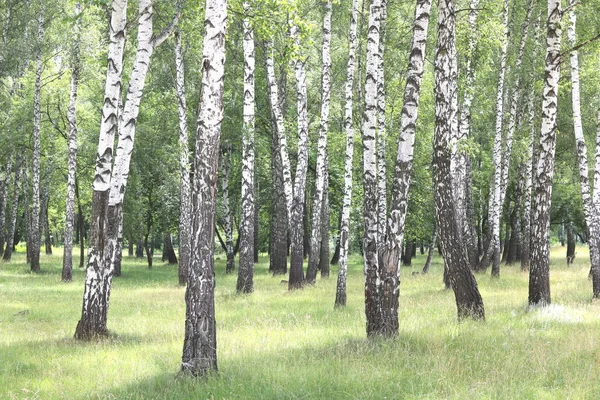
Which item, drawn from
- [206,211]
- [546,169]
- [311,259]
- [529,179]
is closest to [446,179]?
[546,169]

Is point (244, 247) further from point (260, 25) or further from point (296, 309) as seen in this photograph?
point (260, 25)

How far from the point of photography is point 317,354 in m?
8.02

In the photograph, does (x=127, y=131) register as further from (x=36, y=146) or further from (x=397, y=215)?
(x=36, y=146)

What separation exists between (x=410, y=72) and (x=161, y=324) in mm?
6909

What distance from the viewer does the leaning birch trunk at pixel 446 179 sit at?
415 inches

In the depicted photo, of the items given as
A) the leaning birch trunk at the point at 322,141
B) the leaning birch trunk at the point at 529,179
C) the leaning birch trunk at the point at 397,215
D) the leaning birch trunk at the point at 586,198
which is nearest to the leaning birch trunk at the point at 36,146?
the leaning birch trunk at the point at 322,141

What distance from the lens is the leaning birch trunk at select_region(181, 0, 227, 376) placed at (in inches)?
268

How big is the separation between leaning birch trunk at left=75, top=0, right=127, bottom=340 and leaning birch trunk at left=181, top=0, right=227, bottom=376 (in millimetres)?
3724

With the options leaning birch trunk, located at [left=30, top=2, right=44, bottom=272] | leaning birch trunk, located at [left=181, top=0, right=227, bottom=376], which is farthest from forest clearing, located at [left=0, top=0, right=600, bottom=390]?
leaning birch trunk, located at [left=30, top=2, right=44, bottom=272]

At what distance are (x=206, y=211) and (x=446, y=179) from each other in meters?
5.27

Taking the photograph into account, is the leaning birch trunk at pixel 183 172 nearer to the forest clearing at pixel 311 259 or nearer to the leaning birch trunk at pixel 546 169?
the forest clearing at pixel 311 259

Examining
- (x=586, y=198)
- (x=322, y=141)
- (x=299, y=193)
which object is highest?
(x=322, y=141)

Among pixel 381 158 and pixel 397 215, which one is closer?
pixel 397 215

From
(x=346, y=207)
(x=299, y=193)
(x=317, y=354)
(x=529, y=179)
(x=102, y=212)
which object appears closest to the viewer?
(x=317, y=354)
